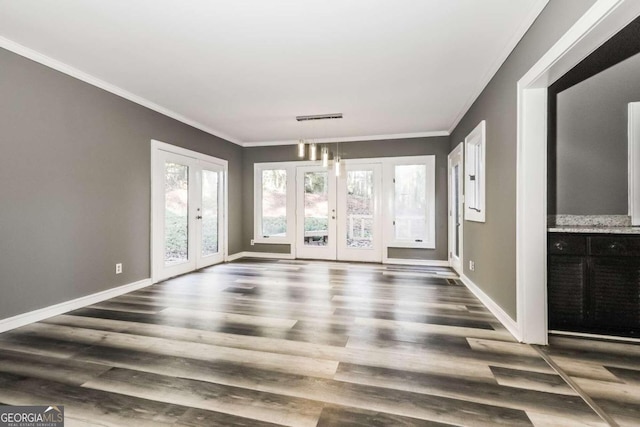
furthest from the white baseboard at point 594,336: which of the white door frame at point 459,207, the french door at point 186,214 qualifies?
the french door at point 186,214

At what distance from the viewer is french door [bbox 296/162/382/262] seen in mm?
6025

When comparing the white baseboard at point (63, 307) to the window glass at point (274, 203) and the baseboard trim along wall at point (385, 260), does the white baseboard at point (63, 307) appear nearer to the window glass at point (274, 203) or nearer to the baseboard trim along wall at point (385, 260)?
the baseboard trim along wall at point (385, 260)

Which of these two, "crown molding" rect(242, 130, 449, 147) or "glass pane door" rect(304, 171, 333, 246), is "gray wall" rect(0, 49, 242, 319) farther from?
"glass pane door" rect(304, 171, 333, 246)

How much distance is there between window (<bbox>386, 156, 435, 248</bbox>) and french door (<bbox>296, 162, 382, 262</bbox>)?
292mm

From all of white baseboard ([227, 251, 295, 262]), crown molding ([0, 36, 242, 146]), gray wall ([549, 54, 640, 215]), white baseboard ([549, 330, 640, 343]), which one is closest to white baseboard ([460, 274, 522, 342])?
white baseboard ([549, 330, 640, 343])

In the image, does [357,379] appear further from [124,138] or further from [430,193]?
[430,193]

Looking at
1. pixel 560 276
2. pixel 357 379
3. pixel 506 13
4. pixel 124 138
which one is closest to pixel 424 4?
pixel 506 13

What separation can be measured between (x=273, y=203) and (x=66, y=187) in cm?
387

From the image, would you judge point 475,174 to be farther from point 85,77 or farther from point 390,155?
point 85,77

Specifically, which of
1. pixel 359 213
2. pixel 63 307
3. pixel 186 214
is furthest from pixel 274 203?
pixel 63 307

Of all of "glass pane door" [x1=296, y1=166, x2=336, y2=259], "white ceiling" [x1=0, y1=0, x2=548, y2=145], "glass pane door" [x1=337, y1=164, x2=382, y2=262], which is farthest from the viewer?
"glass pane door" [x1=296, y1=166, x2=336, y2=259]

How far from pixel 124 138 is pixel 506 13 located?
425 centimetres

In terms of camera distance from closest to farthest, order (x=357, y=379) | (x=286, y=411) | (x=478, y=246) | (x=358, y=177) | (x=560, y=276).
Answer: (x=286, y=411)
(x=357, y=379)
(x=560, y=276)
(x=478, y=246)
(x=358, y=177)

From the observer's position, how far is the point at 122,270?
150 inches
